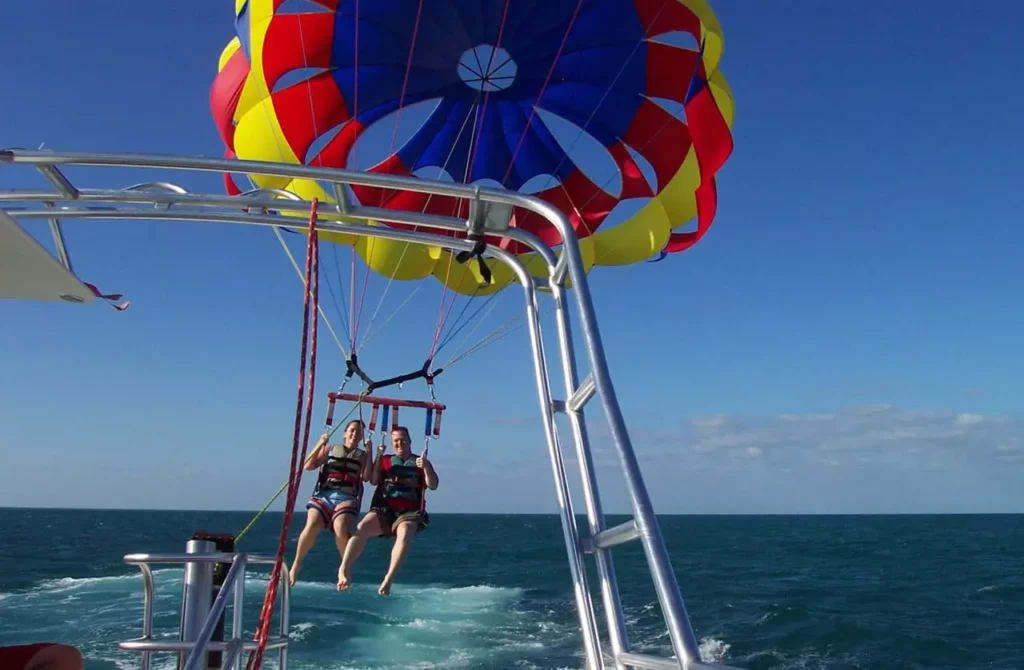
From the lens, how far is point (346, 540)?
6.23 meters

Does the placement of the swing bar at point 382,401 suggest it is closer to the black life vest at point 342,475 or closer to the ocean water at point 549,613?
the black life vest at point 342,475

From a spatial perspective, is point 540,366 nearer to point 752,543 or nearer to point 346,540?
point 346,540

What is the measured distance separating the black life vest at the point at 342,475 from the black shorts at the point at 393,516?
0.22 metres

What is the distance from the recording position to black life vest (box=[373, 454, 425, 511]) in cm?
638

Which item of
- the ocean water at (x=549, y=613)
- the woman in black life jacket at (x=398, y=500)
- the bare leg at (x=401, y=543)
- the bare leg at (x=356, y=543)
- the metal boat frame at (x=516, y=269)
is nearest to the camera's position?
the metal boat frame at (x=516, y=269)

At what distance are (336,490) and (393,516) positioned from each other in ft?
1.45

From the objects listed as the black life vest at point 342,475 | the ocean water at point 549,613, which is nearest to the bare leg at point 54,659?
the black life vest at point 342,475

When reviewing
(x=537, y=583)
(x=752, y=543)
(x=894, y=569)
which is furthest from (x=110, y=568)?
(x=752, y=543)

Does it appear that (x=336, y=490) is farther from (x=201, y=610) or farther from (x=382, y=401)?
(x=201, y=610)

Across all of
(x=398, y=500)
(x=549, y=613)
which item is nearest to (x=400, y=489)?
(x=398, y=500)

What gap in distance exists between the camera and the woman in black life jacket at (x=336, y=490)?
6238 millimetres

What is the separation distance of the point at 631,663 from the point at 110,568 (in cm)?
3432

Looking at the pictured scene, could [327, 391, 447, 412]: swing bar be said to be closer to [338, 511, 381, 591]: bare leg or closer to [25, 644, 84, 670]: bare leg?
[338, 511, 381, 591]: bare leg

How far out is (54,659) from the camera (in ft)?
9.30
